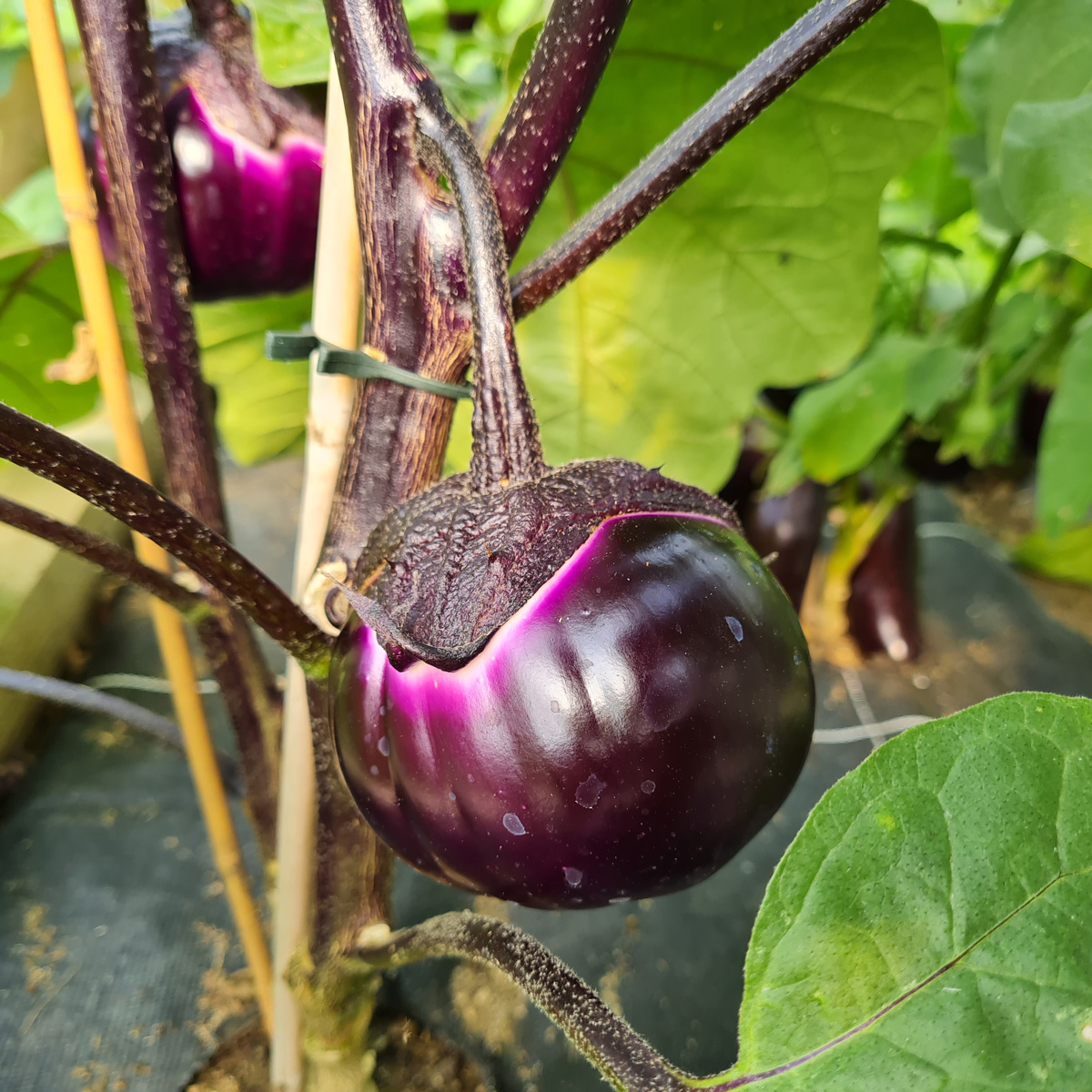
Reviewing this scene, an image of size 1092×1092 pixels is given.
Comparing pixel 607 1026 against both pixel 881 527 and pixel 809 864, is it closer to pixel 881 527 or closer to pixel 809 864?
pixel 809 864

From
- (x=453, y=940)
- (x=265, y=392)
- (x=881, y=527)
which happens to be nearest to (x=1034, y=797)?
(x=453, y=940)

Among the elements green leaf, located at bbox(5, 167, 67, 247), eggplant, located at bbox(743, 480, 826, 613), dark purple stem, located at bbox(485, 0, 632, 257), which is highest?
dark purple stem, located at bbox(485, 0, 632, 257)

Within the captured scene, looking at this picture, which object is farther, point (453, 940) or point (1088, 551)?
point (1088, 551)

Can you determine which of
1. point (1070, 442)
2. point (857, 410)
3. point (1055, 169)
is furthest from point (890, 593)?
point (1055, 169)

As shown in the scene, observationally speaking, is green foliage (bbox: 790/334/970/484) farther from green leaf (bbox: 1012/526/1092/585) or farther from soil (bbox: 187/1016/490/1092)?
green leaf (bbox: 1012/526/1092/585)

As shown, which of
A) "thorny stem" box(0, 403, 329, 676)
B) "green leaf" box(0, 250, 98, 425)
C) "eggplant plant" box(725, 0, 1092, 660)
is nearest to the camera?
"thorny stem" box(0, 403, 329, 676)

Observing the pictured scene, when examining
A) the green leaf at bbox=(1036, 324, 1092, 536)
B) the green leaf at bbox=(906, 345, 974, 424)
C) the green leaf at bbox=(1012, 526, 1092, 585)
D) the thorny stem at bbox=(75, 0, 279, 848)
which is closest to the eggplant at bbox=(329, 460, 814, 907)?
the thorny stem at bbox=(75, 0, 279, 848)
